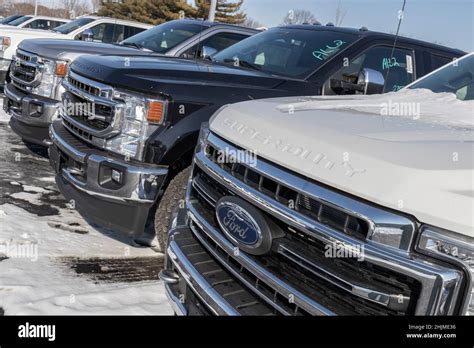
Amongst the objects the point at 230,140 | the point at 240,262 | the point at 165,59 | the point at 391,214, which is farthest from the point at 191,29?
the point at 391,214

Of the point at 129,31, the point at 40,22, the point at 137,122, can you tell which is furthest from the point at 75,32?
the point at 137,122

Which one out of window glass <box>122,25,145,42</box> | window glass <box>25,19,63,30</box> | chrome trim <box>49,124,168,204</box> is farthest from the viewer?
window glass <box>25,19,63,30</box>

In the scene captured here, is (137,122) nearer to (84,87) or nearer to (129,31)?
(84,87)

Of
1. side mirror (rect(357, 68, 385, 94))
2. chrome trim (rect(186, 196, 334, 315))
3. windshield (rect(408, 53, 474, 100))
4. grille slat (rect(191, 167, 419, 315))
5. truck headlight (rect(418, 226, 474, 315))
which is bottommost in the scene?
chrome trim (rect(186, 196, 334, 315))

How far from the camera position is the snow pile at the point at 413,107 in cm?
231

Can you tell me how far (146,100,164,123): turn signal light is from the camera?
3.47 m

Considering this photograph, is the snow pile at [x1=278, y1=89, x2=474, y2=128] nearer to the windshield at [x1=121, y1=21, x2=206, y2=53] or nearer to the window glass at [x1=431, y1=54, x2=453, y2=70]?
the window glass at [x1=431, y1=54, x2=453, y2=70]

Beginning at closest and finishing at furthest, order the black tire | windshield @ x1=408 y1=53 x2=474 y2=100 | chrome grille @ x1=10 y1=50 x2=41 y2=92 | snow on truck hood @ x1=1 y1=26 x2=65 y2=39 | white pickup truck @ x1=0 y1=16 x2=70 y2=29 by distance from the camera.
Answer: windshield @ x1=408 y1=53 x2=474 y2=100 < the black tire < chrome grille @ x1=10 y1=50 x2=41 y2=92 < snow on truck hood @ x1=1 y1=26 x2=65 y2=39 < white pickup truck @ x1=0 y1=16 x2=70 y2=29

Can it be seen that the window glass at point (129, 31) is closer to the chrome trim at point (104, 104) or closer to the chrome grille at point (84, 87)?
the chrome grille at point (84, 87)

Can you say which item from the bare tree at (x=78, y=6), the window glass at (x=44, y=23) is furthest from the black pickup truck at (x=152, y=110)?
the bare tree at (x=78, y=6)

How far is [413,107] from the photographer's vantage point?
8.77ft
